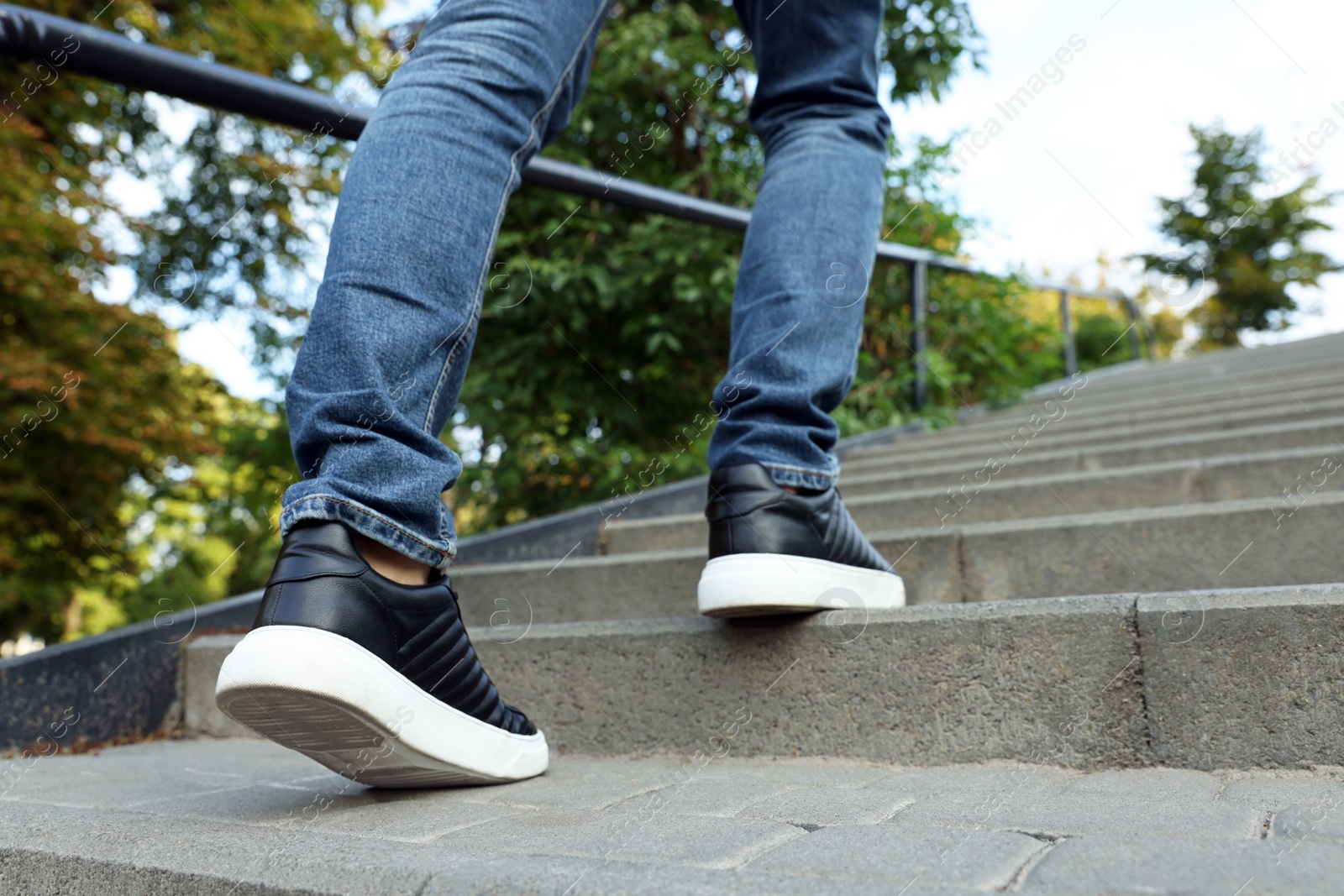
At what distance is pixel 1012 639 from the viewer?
113 centimetres

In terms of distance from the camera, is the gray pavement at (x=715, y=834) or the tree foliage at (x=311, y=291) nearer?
the gray pavement at (x=715, y=834)

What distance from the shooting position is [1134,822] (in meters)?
0.81

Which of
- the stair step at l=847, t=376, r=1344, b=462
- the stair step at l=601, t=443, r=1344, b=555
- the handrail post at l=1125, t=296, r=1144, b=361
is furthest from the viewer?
the handrail post at l=1125, t=296, r=1144, b=361

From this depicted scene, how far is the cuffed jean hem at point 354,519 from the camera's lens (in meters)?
0.90

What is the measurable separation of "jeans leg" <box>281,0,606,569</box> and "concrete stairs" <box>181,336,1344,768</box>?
0.47 meters

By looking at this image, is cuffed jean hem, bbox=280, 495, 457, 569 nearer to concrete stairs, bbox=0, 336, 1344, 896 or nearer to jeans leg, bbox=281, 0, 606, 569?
jeans leg, bbox=281, 0, 606, 569

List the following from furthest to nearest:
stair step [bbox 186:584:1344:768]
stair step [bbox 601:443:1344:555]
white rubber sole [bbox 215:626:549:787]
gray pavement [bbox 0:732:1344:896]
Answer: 1. stair step [bbox 601:443:1344:555]
2. stair step [bbox 186:584:1344:768]
3. white rubber sole [bbox 215:626:549:787]
4. gray pavement [bbox 0:732:1344:896]

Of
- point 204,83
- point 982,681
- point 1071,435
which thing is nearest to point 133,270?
point 204,83

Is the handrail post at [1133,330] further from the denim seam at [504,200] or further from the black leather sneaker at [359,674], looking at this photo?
Result: the black leather sneaker at [359,674]

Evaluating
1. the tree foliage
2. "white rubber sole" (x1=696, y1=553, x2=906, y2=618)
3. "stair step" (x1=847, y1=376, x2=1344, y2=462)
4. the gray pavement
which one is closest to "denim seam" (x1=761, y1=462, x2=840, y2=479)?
"white rubber sole" (x1=696, y1=553, x2=906, y2=618)

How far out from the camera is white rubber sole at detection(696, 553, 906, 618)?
45.7 inches

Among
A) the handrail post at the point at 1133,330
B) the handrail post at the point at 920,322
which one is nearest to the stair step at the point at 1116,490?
the handrail post at the point at 920,322

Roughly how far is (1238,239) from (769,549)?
2395 cm

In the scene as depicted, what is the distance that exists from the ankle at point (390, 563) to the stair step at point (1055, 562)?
0.91 metres
